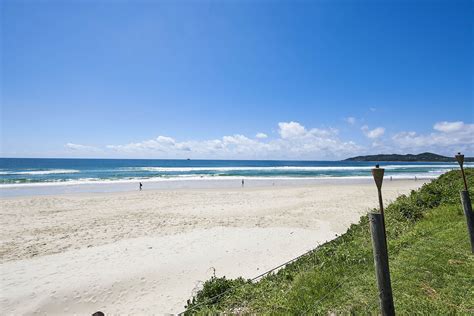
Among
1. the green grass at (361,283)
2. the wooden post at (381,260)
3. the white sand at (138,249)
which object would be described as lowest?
the white sand at (138,249)

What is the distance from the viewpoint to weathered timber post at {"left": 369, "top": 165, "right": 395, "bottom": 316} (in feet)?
9.71

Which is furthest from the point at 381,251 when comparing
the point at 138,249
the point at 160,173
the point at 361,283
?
the point at 160,173

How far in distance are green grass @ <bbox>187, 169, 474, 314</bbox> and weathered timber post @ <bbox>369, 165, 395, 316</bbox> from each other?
2.02 feet

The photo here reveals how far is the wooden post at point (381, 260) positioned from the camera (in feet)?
9.74

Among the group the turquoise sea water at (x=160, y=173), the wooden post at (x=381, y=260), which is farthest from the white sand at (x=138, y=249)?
the turquoise sea water at (x=160, y=173)

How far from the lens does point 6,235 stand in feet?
38.2

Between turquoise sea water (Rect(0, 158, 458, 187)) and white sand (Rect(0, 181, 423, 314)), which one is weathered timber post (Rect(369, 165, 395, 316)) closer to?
white sand (Rect(0, 181, 423, 314))

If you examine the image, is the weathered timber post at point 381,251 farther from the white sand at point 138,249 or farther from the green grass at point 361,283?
the white sand at point 138,249

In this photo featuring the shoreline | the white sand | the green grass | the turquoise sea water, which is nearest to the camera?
the green grass

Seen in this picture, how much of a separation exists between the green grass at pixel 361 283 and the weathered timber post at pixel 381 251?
0.62m

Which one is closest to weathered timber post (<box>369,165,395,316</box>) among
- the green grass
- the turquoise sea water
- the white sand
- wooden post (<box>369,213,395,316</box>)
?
wooden post (<box>369,213,395,316</box>)

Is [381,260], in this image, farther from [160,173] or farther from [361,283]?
[160,173]

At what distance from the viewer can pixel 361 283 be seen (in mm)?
4375

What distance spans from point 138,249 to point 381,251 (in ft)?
29.6
